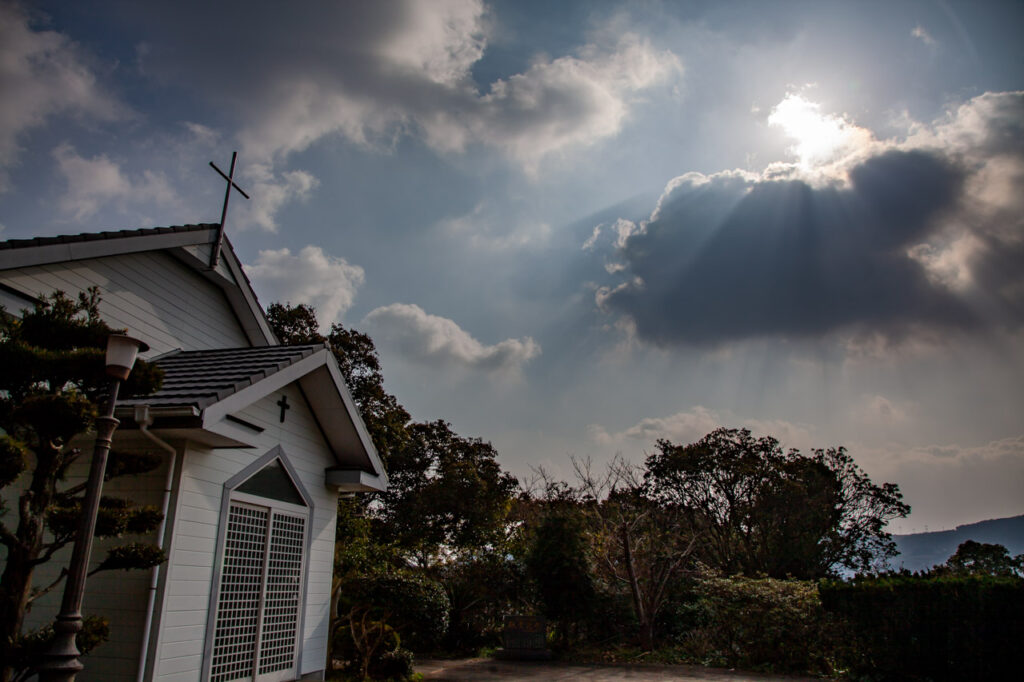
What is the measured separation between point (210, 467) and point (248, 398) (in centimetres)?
89

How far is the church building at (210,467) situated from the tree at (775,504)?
63.2 ft

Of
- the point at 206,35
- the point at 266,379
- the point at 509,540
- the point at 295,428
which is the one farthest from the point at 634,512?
the point at 206,35

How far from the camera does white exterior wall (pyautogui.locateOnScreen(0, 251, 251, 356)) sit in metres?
7.13

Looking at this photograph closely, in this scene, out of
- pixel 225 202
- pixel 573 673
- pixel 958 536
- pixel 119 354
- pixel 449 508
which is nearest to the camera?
pixel 119 354

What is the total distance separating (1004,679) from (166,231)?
1415 cm

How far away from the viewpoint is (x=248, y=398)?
6.46 meters

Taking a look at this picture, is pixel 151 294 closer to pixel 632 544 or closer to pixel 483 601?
pixel 483 601

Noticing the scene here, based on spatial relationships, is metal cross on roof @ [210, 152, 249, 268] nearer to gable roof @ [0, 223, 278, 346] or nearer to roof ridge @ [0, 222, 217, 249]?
gable roof @ [0, 223, 278, 346]

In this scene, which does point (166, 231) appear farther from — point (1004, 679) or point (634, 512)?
point (634, 512)

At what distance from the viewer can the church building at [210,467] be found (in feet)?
19.1

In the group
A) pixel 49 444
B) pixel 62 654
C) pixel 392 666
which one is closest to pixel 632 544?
pixel 392 666

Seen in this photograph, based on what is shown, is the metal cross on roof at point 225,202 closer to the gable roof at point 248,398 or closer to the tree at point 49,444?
the gable roof at point 248,398

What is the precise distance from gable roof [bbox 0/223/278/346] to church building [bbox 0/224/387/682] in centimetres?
2

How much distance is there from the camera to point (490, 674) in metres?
12.1
